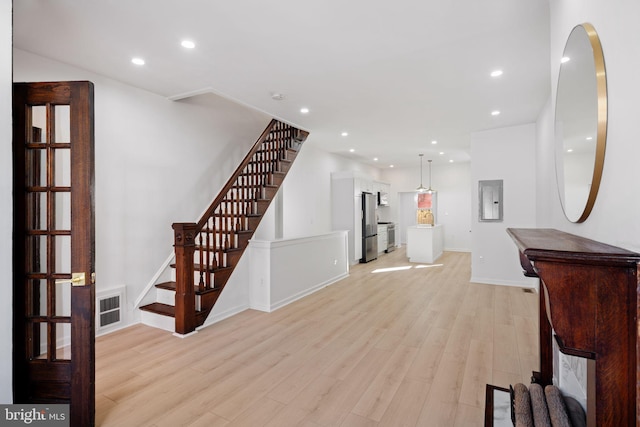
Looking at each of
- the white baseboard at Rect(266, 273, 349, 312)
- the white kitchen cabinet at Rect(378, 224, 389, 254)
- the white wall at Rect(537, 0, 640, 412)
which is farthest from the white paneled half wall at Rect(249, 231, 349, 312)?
the white kitchen cabinet at Rect(378, 224, 389, 254)

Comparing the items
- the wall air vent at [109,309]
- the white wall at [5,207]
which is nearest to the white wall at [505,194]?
the wall air vent at [109,309]

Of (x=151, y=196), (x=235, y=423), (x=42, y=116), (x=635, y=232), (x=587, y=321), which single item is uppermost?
(x=42, y=116)

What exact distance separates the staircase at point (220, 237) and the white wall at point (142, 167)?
375 millimetres

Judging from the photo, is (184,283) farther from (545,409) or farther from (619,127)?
(619,127)

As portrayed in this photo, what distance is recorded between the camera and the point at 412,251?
7734mm

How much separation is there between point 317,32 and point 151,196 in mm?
2807

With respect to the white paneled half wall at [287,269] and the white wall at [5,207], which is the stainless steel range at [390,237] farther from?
the white wall at [5,207]

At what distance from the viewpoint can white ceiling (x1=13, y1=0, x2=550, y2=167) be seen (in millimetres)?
2254

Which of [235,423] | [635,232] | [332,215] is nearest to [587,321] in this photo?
[635,232]

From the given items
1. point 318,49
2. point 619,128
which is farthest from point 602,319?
point 318,49

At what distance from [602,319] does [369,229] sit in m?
6.98

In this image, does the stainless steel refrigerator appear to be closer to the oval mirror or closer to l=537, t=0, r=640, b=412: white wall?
the oval mirror

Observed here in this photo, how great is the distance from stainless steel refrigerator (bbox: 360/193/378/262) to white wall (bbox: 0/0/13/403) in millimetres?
6523

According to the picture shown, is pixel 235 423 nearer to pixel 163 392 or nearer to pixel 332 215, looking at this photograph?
pixel 163 392
